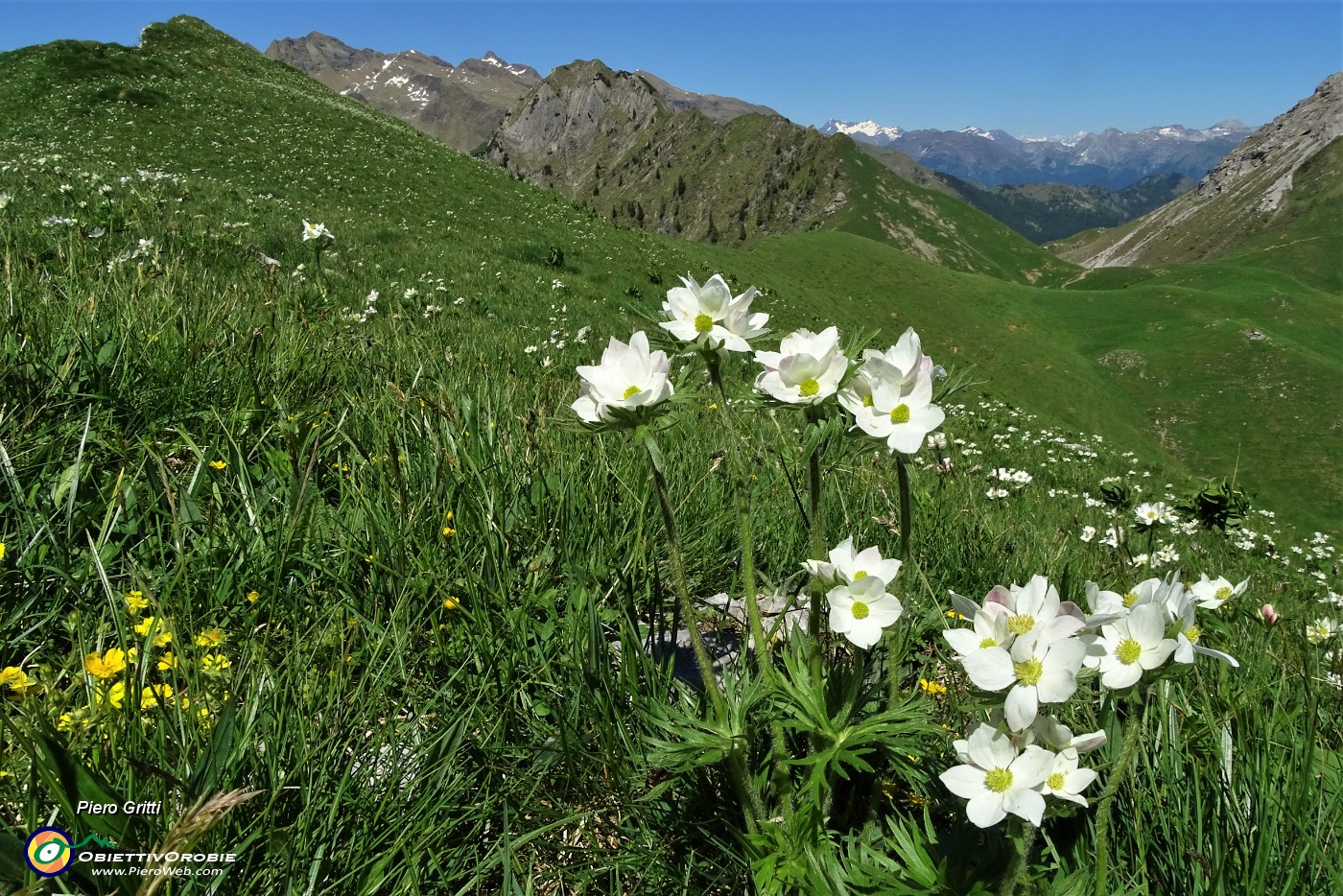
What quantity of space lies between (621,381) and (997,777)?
3.79 feet

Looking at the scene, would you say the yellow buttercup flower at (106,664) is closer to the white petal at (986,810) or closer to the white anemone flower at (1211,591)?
the white petal at (986,810)

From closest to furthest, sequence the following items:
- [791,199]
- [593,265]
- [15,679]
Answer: [15,679], [593,265], [791,199]

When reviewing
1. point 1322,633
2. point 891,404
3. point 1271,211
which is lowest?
point 1322,633

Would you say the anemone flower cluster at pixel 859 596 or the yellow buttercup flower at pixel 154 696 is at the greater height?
the anemone flower cluster at pixel 859 596

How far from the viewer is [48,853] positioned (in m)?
1.26

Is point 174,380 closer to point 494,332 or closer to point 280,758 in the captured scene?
point 280,758

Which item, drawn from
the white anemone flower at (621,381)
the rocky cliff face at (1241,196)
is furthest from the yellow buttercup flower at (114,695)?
the rocky cliff face at (1241,196)

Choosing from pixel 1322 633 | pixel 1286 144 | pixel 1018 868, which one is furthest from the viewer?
pixel 1286 144

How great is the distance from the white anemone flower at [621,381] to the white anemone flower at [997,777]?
97 centimetres

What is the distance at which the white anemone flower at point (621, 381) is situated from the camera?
157 centimetres

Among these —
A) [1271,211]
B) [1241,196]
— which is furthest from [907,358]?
[1241,196]

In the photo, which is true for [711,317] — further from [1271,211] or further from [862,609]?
[1271,211]

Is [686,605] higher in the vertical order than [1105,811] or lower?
higher

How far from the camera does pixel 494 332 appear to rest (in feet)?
26.9
